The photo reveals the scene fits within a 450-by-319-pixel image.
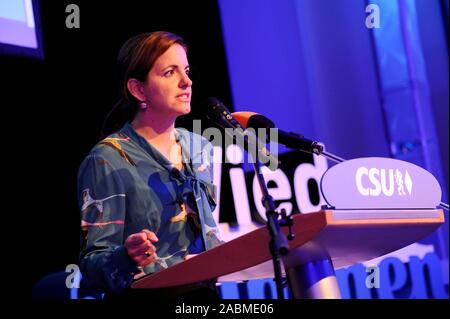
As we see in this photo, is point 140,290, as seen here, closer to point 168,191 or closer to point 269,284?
point 168,191

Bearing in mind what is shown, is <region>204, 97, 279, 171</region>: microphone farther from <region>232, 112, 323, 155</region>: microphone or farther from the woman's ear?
the woman's ear

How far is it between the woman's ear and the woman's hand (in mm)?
556

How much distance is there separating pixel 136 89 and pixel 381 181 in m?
0.78

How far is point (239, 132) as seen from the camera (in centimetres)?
141

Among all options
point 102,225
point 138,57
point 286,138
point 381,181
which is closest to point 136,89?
point 138,57

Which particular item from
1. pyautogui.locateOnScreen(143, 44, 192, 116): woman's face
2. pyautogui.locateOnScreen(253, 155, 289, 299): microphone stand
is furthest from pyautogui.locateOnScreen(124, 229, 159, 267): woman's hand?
pyautogui.locateOnScreen(143, 44, 192, 116): woman's face

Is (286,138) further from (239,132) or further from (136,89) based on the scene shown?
(136,89)

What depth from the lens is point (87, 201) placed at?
5.30 ft

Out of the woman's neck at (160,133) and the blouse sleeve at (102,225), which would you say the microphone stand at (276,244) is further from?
the woman's neck at (160,133)

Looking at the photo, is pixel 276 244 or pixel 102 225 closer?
pixel 276 244

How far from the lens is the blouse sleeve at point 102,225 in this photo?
4.84 ft

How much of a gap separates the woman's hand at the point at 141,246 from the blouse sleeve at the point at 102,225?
7cm

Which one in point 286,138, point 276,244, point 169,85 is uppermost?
point 169,85

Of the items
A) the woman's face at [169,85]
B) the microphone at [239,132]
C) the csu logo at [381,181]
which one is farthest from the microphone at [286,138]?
the woman's face at [169,85]
